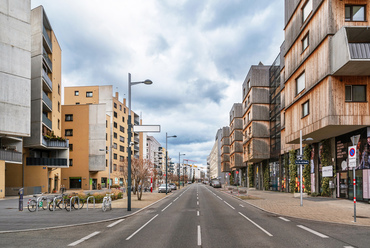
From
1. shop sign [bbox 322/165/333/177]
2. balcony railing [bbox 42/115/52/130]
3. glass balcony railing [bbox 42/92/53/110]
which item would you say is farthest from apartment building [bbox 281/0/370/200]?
balcony railing [bbox 42/115/52/130]

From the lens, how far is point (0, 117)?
106 feet

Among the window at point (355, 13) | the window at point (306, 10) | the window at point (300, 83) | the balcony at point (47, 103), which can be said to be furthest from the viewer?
the balcony at point (47, 103)

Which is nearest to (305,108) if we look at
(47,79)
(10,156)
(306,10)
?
(306,10)

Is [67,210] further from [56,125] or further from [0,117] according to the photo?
[56,125]

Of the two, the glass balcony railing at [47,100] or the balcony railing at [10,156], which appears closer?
the balcony railing at [10,156]

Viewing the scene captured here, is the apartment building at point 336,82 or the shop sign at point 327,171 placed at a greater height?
the apartment building at point 336,82

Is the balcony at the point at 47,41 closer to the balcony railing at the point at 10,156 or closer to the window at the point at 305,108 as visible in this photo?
the balcony railing at the point at 10,156

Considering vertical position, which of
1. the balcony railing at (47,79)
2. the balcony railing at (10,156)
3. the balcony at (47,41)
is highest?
the balcony at (47,41)

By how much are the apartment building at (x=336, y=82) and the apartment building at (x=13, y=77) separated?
29726 millimetres

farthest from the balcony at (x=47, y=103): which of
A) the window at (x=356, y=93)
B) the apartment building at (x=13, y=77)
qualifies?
the window at (x=356, y=93)

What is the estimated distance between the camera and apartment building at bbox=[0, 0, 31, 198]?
32.9 meters

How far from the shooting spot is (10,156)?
3462cm

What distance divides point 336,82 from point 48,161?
40.0 meters

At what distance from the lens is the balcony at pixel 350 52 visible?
19.3 meters
